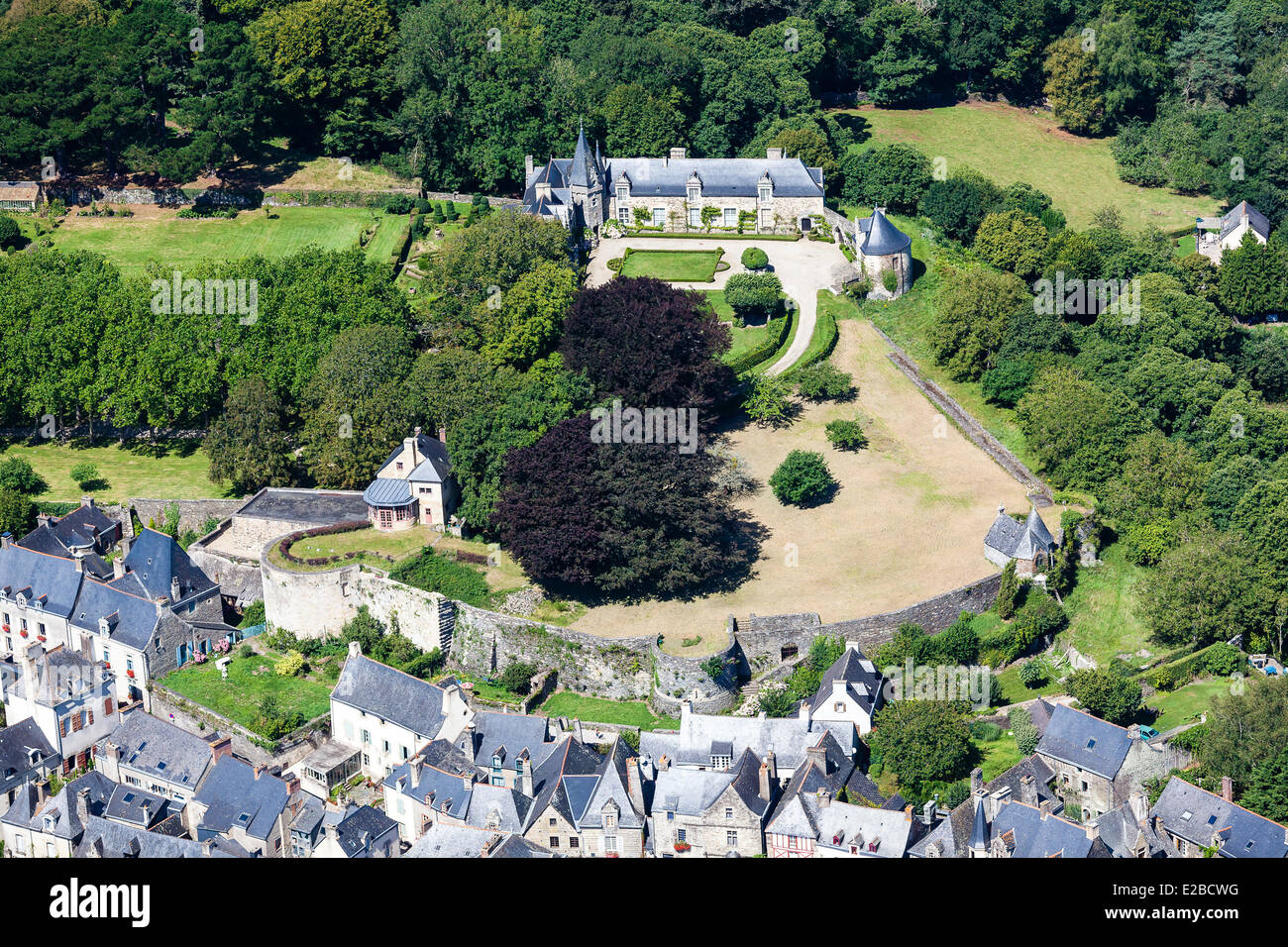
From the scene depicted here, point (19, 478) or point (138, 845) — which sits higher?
point (19, 478)

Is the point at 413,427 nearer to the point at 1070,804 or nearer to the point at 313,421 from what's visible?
the point at 313,421

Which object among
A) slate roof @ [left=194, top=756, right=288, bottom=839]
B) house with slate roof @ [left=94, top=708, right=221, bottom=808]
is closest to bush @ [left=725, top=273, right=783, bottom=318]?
house with slate roof @ [left=94, top=708, right=221, bottom=808]

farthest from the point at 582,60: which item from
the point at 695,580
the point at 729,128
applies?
the point at 695,580

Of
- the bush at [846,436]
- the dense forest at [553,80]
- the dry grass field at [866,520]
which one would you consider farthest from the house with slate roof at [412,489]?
the dense forest at [553,80]

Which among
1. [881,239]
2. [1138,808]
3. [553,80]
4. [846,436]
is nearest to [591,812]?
[1138,808]

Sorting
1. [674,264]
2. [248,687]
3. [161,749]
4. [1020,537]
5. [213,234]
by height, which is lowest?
[161,749]

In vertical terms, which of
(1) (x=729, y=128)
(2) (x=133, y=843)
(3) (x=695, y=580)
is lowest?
(2) (x=133, y=843)

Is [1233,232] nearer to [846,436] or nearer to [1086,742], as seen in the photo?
[846,436]
